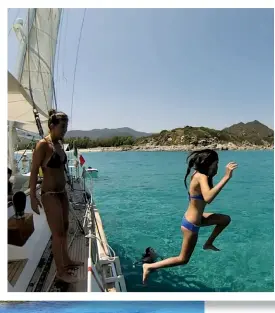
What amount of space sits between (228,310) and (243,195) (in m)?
9.44

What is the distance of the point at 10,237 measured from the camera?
3.04m

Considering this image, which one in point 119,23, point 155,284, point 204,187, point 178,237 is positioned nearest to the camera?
point 204,187

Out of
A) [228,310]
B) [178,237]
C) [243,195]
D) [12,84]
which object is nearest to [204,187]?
[228,310]

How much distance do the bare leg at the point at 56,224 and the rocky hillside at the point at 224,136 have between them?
93.8 inches

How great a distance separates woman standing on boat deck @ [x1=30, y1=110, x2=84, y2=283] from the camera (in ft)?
Answer: 8.05

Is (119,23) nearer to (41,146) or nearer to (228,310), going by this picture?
(41,146)

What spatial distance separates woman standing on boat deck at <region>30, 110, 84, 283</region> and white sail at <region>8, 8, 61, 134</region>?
3.93 feet

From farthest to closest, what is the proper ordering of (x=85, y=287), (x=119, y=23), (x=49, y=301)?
(x=119, y=23), (x=49, y=301), (x=85, y=287)

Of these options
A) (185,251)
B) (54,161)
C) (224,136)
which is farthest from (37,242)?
(224,136)

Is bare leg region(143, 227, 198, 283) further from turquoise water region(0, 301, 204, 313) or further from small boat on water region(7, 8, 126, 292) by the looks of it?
turquoise water region(0, 301, 204, 313)

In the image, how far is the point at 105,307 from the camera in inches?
124

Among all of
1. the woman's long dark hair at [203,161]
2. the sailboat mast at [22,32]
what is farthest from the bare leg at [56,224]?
the sailboat mast at [22,32]

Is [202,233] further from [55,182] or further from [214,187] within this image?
[55,182]

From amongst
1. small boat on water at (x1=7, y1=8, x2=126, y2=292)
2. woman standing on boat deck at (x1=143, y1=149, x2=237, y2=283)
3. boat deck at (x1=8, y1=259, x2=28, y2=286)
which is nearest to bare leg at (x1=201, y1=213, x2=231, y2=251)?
woman standing on boat deck at (x1=143, y1=149, x2=237, y2=283)
